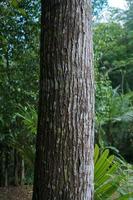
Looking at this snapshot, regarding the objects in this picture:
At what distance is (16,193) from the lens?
771 cm

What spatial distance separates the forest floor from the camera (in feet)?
24.1

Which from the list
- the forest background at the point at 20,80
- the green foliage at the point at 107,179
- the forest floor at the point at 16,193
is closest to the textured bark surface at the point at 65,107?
the green foliage at the point at 107,179

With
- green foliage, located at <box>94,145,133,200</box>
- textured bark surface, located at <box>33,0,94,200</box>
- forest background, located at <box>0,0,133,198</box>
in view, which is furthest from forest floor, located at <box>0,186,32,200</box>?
textured bark surface, located at <box>33,0,94,200</box>

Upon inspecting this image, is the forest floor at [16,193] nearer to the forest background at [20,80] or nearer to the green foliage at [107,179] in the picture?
the forest background at [20,80]

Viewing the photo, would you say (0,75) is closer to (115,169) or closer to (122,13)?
(115,169)

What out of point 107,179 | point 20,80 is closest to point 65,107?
point 107,179

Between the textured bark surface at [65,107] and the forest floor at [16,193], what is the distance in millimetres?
4849

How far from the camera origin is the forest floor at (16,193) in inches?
289

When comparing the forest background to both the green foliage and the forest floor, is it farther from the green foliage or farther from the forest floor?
the green foliage

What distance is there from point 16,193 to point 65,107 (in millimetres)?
5477

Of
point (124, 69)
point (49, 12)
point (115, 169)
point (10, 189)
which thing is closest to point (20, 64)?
point (10, 189)

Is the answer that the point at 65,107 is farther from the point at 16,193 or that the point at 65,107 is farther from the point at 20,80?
the point at 16,193

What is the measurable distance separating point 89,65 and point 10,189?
19.1 ft

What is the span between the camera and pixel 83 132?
2592 mm
